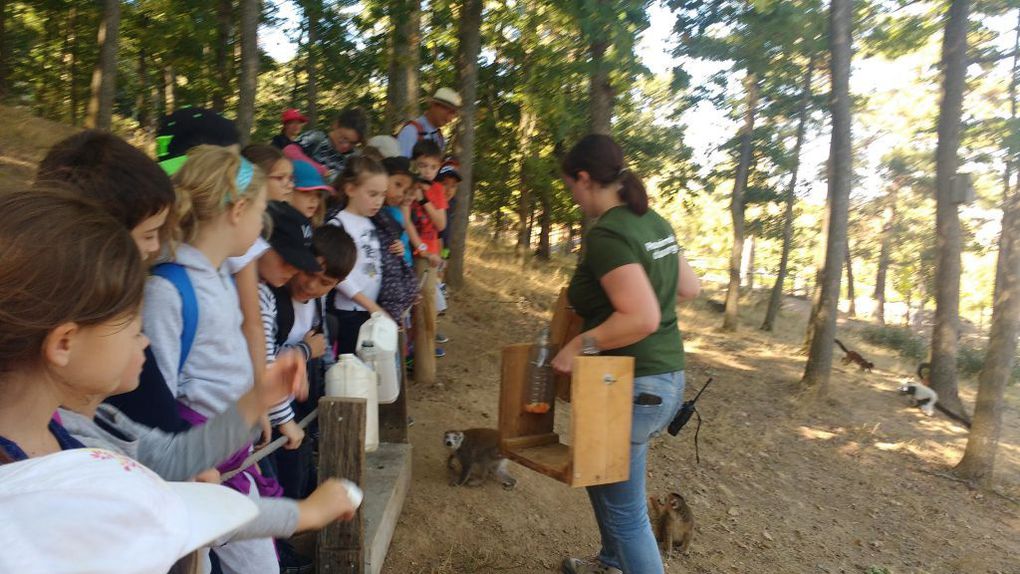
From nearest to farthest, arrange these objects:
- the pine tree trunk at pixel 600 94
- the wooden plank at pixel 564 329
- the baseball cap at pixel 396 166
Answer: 1. the wooden plank at pixel 564 329
2. the baseball cap at pixel 396 166
3. the pine tree trunk at pixel 600 94

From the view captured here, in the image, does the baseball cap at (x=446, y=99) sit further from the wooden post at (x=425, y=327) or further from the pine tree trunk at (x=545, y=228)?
the pine tree trunk at (x=545, y=228)

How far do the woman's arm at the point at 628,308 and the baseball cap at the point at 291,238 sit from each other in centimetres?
120

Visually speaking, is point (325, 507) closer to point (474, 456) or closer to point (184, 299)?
point (184, 299)

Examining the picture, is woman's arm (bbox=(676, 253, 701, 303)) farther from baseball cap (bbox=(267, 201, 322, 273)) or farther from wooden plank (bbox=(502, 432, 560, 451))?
baseball cap (bbox=(267, 201, 322, 273))

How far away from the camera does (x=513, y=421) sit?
9.84 ft

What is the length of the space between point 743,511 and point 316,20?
9.64 m

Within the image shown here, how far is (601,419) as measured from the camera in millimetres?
2492

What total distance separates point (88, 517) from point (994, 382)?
9015 mm

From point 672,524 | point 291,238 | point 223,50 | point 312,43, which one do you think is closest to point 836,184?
point 672,524

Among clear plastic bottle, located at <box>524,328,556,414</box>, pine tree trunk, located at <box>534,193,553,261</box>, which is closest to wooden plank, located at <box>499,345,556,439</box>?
clear plastic bottle, located at <box>524,328,556,414</box>

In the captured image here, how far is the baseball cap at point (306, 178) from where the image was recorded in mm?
3629

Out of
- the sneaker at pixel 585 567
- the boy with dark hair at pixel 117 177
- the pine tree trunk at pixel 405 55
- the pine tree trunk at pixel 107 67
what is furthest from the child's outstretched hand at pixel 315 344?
Result: the pine tree trunk at pixel 107 67

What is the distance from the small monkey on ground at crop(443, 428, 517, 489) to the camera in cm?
449

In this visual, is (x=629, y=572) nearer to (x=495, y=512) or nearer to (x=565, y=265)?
(x=495, y=512)
